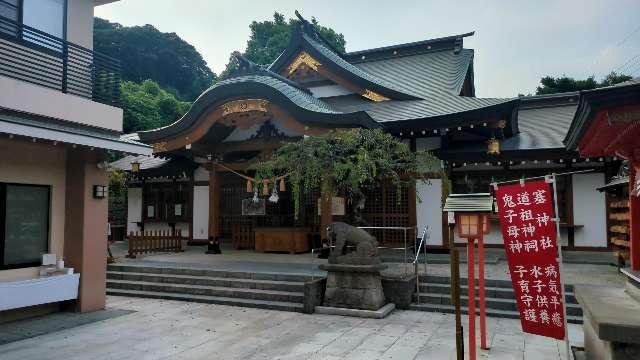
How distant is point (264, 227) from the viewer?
1528 cm

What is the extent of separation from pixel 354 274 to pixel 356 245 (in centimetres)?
62

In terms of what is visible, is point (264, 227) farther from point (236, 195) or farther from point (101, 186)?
point (101, 186)

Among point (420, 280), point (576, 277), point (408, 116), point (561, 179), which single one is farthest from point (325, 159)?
point (561, 179)

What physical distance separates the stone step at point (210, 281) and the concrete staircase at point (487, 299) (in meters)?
2.54

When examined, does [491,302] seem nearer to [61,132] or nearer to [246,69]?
[61,132]

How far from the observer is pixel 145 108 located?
32156 mm

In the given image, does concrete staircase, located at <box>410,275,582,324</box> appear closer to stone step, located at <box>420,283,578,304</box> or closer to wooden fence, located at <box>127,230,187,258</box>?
stone step, located at <box>420,283,578,304</box>

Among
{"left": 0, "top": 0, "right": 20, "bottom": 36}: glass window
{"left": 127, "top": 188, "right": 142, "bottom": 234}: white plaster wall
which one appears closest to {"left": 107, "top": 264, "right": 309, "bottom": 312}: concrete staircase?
{"left": 0, "top": 0, "right": 20, "bottom": 36}: glass window

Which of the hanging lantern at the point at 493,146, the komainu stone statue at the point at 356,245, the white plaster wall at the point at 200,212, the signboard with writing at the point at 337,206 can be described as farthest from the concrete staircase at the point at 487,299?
the white plaster wall at the point at 200,212

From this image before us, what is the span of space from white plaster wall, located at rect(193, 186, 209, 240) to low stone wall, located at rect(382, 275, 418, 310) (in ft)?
32.1

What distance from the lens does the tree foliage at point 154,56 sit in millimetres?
44031

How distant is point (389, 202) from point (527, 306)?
843 cm

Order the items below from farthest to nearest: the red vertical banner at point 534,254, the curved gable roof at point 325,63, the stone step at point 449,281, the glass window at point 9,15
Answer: the curved gable roof at point 325,63
the stone step at point 449,281
the glass window at point 9,15
the red vertical banner at point 534,254

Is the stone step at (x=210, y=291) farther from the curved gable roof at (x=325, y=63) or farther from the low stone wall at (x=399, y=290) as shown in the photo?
the curved gable roof at (x=325, y=63)
